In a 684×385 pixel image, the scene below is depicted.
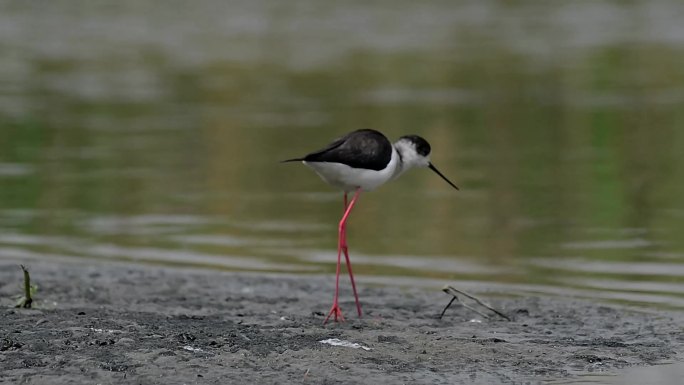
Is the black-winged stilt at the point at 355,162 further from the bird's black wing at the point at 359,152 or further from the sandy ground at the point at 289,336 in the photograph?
the sandy ground at the point at 289,336

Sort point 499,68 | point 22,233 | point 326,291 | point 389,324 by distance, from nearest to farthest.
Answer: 1. point 389,324
2. point 326,291
3. point 22,233
4. point 499,68

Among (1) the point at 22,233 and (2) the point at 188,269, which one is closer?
(2) the point at 188,269

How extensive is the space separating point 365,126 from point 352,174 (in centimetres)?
895

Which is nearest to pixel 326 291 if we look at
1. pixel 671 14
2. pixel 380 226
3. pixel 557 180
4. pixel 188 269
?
pixel 188 269

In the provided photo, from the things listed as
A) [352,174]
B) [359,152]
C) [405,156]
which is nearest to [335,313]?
[352,174]

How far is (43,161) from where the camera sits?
1528cm

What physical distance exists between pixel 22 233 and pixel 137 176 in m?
2.77

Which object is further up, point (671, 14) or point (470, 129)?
point (671, 14)

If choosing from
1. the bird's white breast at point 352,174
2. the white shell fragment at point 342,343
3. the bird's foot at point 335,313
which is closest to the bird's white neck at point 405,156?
the bird's white breast at point 352,174

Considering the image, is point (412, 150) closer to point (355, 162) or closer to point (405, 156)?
point (405, 156)

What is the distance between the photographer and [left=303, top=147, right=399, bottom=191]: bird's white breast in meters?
8.01

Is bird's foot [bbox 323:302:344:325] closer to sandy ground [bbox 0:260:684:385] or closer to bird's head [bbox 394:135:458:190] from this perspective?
sandy ground [bbox 0:260:684:385]

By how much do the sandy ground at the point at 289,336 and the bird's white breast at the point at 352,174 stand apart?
2.49 feet

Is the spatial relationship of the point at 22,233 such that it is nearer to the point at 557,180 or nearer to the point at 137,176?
the point at 137,176
